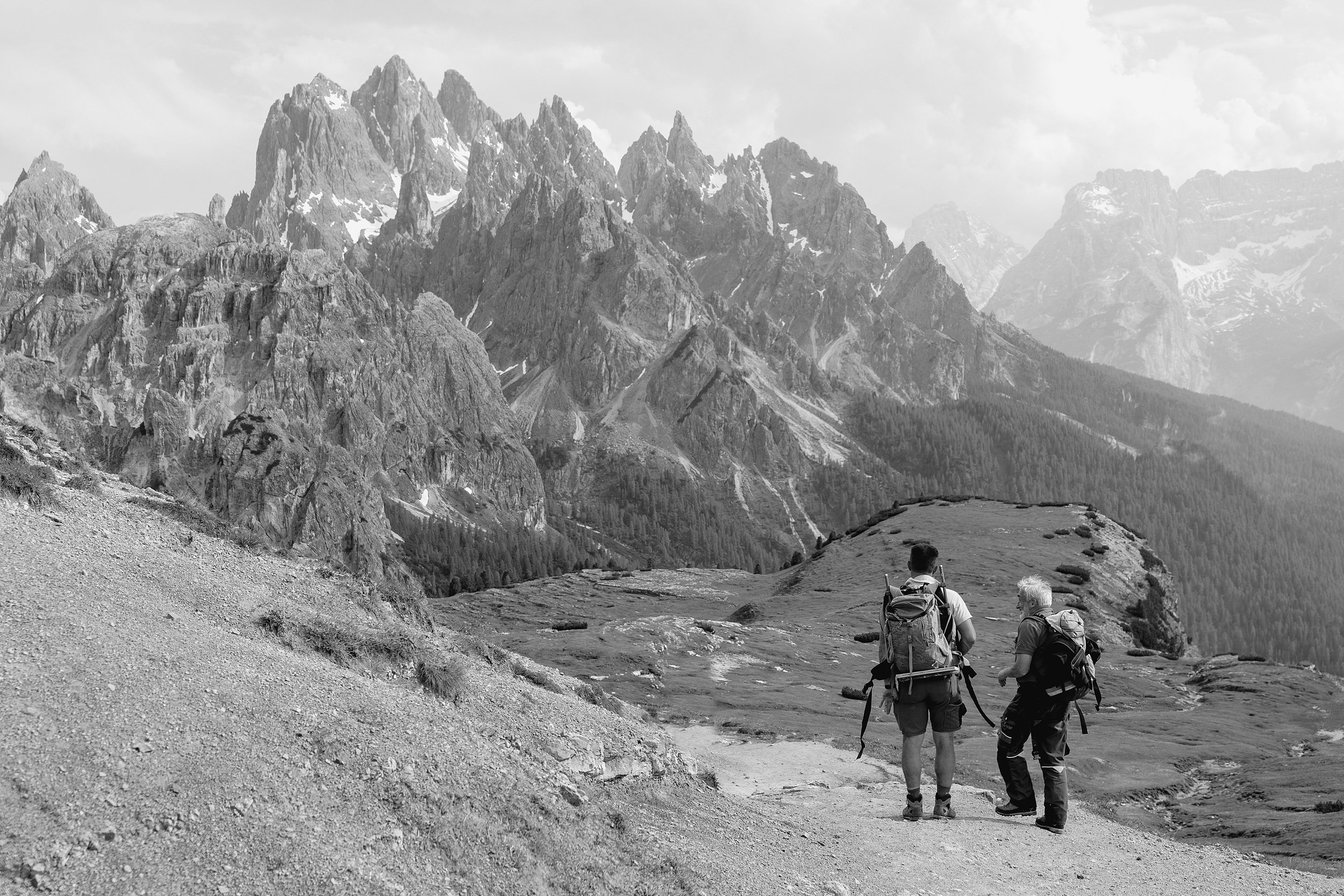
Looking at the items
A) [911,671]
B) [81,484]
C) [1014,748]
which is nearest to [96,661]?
[81,484]

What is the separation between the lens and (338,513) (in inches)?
7352

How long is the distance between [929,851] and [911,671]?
2.73 meters

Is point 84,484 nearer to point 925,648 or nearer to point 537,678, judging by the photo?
point 537,678

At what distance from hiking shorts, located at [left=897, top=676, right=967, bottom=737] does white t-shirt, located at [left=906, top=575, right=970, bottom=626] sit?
95 centimetres

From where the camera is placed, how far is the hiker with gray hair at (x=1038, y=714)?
635 inches

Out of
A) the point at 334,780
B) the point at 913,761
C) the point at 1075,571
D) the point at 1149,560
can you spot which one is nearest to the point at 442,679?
the point at 334,780

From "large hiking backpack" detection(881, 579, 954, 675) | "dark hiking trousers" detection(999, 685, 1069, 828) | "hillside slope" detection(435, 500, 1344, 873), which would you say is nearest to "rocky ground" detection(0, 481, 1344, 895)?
"dark hiking trousers" detection(999, 685, 1069, 828)

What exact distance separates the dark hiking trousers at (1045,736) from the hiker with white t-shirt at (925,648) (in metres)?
1.07

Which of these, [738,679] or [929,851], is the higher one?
[929,851]

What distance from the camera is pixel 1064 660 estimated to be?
15852mm

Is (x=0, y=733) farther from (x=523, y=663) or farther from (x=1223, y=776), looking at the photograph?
(x=1223, y=776)

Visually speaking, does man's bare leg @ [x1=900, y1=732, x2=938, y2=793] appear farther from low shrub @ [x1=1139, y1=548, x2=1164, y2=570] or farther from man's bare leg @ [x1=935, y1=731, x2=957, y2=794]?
low shrub @ [x1=1139, y1=548, x2=1164, y2=570]

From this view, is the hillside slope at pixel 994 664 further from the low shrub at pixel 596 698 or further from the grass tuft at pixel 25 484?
the grass tuft at pixel 25 484

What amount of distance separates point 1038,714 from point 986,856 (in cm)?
270
